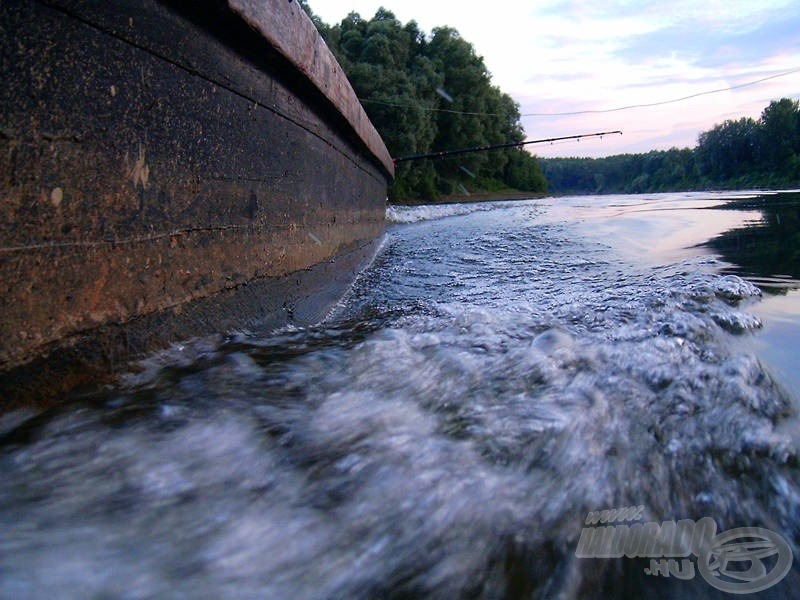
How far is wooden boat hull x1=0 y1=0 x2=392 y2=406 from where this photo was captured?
1.45 metres

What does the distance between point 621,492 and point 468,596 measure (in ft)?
1.77

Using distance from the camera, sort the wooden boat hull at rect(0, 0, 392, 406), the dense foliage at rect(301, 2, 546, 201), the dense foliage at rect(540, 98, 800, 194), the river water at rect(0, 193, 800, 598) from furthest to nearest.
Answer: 1. the dense foliage at rect(540, 98, 800, 194)
2. the dense foliage at rect(301, 2, 546, 201)
3. the wooden boat hull at rect(0, 0, 392, 406)
4. the river water at rect(0, 193, 800, 598)

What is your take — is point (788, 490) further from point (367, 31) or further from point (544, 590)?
point (367, 31)

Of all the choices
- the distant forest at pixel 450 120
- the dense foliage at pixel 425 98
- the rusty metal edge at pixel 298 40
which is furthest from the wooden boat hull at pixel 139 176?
the dense foliage at pixel 425 98

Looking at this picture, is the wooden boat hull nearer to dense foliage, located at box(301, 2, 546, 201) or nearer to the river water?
the river water

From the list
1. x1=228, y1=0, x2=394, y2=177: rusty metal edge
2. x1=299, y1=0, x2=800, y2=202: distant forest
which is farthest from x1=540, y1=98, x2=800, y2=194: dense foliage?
x1=228, y1=0, x2=394, y2=177: rusty metal edge

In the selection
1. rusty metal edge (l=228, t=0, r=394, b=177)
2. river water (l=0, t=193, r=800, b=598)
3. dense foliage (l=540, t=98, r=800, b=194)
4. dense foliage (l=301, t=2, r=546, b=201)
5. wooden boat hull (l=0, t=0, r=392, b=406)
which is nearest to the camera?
river water (l=0, t=193, r=800, b=598)

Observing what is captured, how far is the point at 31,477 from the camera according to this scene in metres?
1.33

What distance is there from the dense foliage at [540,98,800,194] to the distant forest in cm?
15

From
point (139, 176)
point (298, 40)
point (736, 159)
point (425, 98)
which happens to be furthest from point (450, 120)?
point (736, 159)

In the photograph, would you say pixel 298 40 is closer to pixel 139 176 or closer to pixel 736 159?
pixel 139 176

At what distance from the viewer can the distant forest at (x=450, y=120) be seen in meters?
26.0

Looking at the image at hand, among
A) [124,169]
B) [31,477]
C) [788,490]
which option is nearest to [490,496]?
[788,490]

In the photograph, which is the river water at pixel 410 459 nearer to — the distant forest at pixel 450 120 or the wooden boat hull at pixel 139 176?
the wooden boat hull at pixel 139 176
